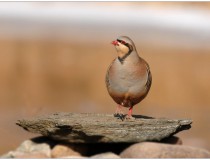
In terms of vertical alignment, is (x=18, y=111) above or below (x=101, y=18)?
below

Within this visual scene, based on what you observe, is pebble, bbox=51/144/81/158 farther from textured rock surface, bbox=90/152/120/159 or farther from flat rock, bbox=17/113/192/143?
textured rock surface, bbox=90/152/120/159

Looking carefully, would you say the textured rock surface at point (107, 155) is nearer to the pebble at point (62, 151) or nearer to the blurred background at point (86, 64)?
the pebble at point (62, 151)

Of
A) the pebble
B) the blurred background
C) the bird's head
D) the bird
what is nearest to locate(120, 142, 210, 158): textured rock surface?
the bird

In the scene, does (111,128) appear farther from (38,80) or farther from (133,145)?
(38,80)

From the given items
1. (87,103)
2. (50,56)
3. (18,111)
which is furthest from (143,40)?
(18,111)

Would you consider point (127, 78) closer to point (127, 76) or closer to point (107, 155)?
point (127, 76)

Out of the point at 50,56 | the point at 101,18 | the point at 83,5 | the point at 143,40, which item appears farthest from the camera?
the point at 83,5
